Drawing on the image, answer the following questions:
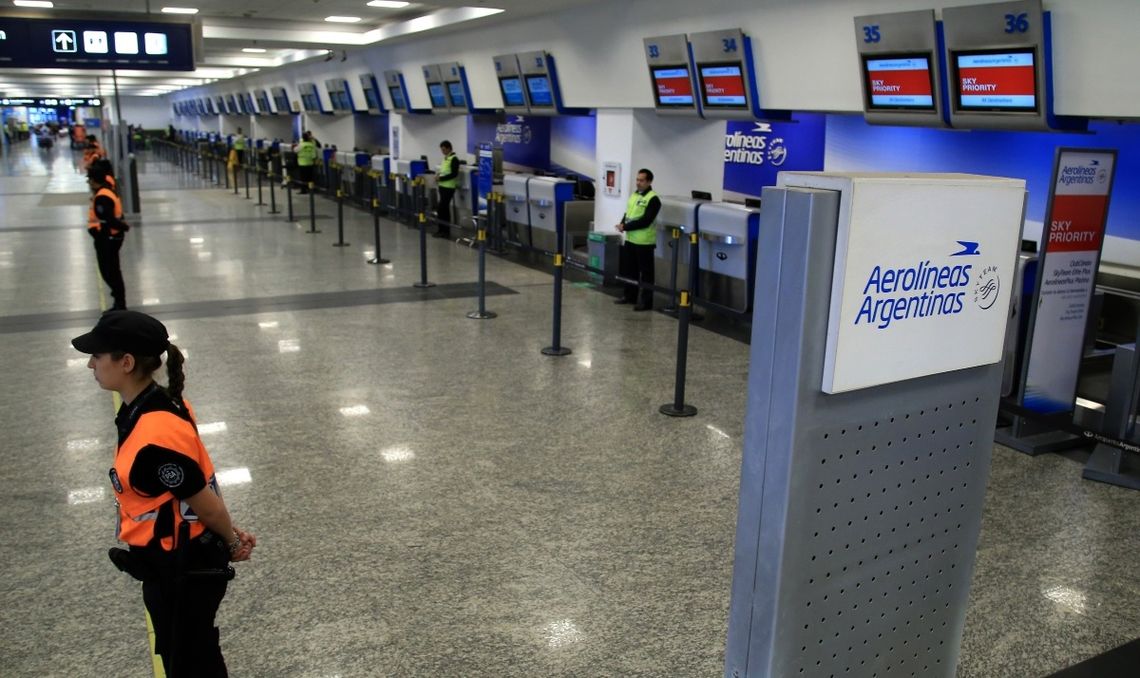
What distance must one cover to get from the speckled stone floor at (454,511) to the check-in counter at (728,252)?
0.88 m

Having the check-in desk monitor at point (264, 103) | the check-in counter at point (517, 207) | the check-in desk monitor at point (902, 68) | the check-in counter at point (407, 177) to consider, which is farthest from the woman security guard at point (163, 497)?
the check-in desk monitor at point (264, 103)

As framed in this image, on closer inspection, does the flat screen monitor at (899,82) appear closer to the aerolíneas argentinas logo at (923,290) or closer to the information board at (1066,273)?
the information board at (1066,273)

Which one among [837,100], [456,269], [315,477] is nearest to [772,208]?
[315,477]

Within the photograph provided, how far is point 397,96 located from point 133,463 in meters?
18.7

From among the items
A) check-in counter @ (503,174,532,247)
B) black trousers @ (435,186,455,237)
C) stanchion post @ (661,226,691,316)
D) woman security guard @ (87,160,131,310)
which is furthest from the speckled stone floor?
black trousers @ (435,186,455,237)

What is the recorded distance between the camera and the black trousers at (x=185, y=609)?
2529 millimetres

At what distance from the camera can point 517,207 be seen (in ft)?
48.4

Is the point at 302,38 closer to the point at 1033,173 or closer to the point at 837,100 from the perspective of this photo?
the point at 837,100

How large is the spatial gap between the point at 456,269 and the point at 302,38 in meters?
7.84

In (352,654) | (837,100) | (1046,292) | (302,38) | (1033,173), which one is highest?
(302,38)

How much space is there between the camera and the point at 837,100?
8547 millimetres

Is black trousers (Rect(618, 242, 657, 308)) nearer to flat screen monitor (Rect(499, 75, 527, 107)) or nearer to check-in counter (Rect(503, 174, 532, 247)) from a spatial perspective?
check-in counter (Rect(503, 174, 532, 247))

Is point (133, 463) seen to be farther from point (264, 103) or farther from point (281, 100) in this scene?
point (264, 103)

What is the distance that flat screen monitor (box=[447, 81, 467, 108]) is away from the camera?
1662 centimetres
